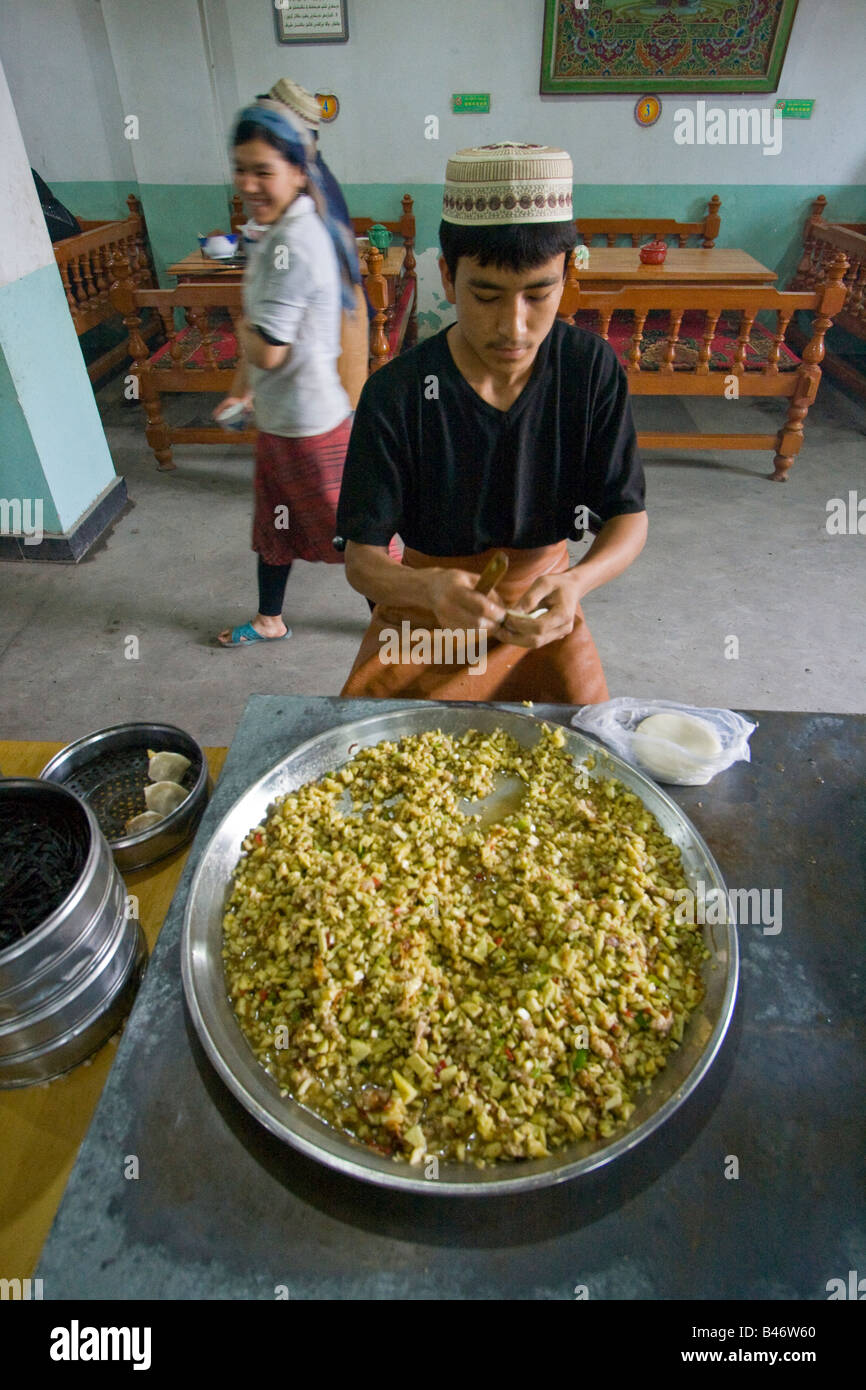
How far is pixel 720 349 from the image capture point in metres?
4.96

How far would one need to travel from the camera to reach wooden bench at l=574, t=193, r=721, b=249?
234 inches

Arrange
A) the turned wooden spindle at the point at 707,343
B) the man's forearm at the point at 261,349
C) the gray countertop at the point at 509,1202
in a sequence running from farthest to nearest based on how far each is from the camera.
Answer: the turned wooden spindle at the point at 707,343 < the man's forearm at the point at 261,349 < the gray countertop at the point at 509,1202

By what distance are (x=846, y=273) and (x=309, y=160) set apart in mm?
4759

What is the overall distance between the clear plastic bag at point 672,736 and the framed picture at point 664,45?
20.2 feet

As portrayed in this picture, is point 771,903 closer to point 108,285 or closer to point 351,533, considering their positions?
point 351,533

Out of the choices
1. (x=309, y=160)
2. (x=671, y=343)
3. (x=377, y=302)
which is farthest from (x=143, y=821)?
(x=671, y=343)

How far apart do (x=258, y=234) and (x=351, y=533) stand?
1.37 metres

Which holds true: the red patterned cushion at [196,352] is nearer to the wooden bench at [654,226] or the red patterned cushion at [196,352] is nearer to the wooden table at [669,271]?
the wooden table at [669,271]

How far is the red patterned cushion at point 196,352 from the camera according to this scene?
476 cm

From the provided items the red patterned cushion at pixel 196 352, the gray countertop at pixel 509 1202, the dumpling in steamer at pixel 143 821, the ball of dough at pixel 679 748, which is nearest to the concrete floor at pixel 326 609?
the red patterned cushion at pixel 196 352

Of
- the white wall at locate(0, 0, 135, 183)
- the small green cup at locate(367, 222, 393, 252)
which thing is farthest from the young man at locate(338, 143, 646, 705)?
the white wall at locate(0, 0, 135, 183)

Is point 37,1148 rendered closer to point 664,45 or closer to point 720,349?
point 720,349

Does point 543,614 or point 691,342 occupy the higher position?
point 543,614

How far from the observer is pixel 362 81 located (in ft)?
18.7
